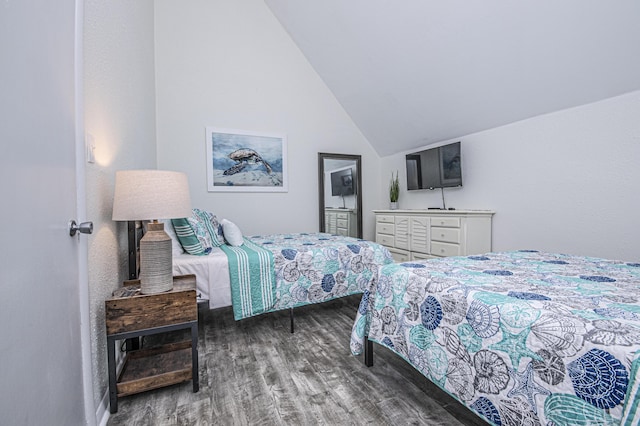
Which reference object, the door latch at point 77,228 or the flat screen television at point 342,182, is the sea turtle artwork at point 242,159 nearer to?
the flat screen television at point 342,182

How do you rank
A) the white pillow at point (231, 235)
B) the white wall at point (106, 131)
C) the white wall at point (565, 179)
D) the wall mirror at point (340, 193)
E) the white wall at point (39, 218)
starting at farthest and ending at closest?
the wall mirror at point (340, 193) < the white pillow at point (231, 235) < the white wall at point (565, 179) < the white wall at point (106, 131) < the white wall at point (39, 218)

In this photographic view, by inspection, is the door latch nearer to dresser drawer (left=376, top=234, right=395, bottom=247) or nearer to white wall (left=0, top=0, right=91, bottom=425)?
white wall (left=0, top=0, right=91, bottom=425)

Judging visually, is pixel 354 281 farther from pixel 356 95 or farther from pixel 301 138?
pixel 356 95

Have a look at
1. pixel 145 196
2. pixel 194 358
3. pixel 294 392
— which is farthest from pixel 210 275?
pixel 294 392

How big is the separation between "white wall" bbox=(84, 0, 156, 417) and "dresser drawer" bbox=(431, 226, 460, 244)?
321 centimetres

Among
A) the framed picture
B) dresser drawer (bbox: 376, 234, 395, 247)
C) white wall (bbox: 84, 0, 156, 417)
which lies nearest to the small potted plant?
dresser drawer (bbox: 376, 234, 395, 247)

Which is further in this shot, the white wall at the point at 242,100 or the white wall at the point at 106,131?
the white wall at the point at 242,100

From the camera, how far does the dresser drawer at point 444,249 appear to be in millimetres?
3366

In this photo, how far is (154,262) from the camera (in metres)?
1.60

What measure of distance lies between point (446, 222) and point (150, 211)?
309 centimetres

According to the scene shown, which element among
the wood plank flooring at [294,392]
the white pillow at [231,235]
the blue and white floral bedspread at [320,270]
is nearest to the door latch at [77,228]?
the wood plank flooring at [294,392]

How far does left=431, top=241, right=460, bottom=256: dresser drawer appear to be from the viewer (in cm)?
337

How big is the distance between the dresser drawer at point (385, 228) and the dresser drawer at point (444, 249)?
2.50ft

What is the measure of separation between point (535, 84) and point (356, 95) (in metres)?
2.35
